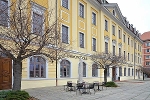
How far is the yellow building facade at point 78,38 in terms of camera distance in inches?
748

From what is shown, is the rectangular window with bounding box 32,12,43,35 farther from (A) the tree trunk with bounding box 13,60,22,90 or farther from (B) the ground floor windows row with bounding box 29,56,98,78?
(B) the ground floor windows row with bounding box 29,56,98,78

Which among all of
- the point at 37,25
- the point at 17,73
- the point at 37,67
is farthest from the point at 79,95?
the point at 37,67

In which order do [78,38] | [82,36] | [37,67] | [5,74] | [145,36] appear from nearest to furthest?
[5,74], [37,67], [78,38], [82,36], [145,36]

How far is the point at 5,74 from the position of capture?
1598cm

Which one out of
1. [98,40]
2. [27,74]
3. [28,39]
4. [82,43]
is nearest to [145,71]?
[98,40]

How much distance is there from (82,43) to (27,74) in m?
10.7

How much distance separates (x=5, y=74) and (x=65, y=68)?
8.32 meters

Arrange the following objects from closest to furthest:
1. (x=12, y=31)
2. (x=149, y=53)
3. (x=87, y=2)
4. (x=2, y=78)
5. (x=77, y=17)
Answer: (x=12, y=31) → (x=2, y=78) → (x=77, y=17) → (x=87, y=2) → (x=149, y=53)

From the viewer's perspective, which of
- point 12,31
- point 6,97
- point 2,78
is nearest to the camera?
point 6,97

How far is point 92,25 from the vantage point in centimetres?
2961

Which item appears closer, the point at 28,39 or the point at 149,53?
the point at 28,39

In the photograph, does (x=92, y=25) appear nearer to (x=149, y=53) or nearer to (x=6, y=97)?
(x=6, y=97)

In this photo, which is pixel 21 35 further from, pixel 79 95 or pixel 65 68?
pixel 65 68

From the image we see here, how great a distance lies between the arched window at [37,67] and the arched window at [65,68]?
2832mm
